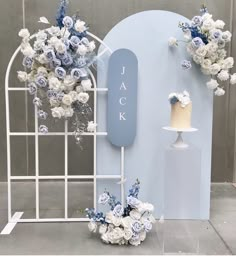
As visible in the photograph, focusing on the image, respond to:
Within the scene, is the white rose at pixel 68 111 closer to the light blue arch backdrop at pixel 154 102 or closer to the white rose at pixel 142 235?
the light blue arch backdrop at pixel 154 102

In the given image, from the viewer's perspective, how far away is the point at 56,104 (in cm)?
294

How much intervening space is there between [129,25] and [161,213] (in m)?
1.48

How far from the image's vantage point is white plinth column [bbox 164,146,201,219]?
9.59 feet

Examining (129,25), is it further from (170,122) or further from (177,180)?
(177,180)

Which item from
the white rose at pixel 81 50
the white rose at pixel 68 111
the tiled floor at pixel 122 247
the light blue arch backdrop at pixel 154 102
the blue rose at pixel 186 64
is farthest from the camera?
the light blue arch backdrop at pixel 154 102

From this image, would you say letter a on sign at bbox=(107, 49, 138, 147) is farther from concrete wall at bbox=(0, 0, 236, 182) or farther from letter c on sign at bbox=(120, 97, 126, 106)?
concrete wall at bbox=(0, 0, 236, 182)

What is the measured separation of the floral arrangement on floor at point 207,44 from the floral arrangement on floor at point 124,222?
1019 mm

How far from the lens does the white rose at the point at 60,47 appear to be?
277 cm

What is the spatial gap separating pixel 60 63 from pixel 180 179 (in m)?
1.15

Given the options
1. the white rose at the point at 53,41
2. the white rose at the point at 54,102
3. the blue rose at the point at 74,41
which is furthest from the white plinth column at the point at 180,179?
the white rose at the point at 53,41

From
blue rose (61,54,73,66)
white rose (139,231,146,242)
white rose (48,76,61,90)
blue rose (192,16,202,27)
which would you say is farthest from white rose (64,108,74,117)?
blue rose (192,16,202,27)

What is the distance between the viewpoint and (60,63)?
2.85m

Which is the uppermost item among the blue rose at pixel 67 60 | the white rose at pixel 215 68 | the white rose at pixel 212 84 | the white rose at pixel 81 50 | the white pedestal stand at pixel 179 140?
the white rose at pixel 81 50

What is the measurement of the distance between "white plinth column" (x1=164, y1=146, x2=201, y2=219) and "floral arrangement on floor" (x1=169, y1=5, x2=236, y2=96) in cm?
56
